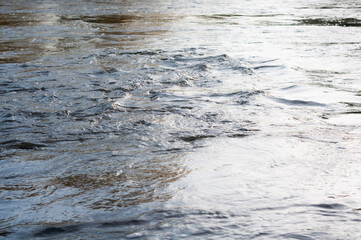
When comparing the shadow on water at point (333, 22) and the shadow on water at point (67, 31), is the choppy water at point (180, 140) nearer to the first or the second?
the shadow on water at point (67, 31)

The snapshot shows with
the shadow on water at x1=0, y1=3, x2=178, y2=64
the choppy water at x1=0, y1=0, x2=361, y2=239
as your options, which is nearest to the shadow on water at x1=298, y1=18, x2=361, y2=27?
the choppy water at x1=0, y1=0, x2=361, y2=239

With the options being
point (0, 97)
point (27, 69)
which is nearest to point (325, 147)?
point (0, 97)

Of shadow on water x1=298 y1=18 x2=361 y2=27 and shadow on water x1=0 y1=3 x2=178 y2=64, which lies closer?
shadow on water x1=0 y1=3 x2=178 y2=64

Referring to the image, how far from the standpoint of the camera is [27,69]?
566cm

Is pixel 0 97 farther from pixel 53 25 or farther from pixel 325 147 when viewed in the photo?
pixel 53 25

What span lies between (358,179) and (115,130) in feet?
5.62

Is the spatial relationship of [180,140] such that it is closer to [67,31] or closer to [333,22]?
[67,31]

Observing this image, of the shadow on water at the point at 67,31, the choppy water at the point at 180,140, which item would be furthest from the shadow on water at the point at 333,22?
→ the shadow on water at the point at 67,31

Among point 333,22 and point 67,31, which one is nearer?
point 67,31

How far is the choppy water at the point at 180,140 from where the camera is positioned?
2240mm

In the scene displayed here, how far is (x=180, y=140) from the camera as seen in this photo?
336 cm

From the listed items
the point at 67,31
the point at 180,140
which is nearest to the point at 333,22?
the point at 67,31

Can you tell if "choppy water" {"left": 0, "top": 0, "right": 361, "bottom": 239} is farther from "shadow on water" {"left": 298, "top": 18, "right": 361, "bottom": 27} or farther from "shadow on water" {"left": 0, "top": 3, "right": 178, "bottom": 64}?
"shadow on water" {"left": 298, "top": 18, "right": 361, "bottom": 27}

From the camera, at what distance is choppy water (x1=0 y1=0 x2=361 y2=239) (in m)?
2.24
